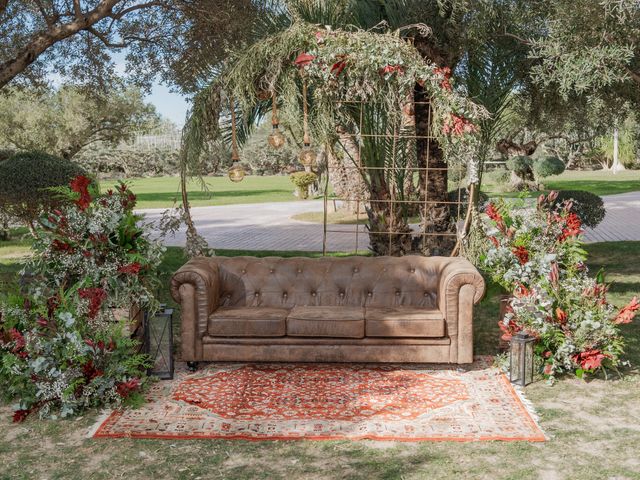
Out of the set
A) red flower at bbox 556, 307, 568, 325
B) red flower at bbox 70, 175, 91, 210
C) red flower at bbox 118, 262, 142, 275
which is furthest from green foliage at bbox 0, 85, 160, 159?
red flower at bbox 556, 307, 568, 325

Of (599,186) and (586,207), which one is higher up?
(586,207)

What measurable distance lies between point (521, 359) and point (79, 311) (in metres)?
3.35

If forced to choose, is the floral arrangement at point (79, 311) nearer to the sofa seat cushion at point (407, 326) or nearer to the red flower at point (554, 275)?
the sofa seat cushion at point (407, 326)

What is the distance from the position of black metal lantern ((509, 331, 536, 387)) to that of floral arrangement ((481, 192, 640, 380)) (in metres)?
0.13

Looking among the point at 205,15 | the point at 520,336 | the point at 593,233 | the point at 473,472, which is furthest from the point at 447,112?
the point at 593,233

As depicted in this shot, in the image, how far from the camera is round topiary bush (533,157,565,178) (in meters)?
26.6

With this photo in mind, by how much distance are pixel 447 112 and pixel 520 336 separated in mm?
2253

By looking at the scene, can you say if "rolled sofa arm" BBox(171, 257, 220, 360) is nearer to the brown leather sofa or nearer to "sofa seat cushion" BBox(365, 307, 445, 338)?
the brown leather sofa

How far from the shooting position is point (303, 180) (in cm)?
2431

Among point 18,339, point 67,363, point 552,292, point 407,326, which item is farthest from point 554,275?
point 18,339

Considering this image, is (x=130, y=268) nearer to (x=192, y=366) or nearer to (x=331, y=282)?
(x=192, y=366)

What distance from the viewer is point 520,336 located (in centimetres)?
577

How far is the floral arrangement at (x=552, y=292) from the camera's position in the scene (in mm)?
5793

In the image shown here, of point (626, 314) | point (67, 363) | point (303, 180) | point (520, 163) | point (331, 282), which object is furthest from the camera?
point (303, 180)
